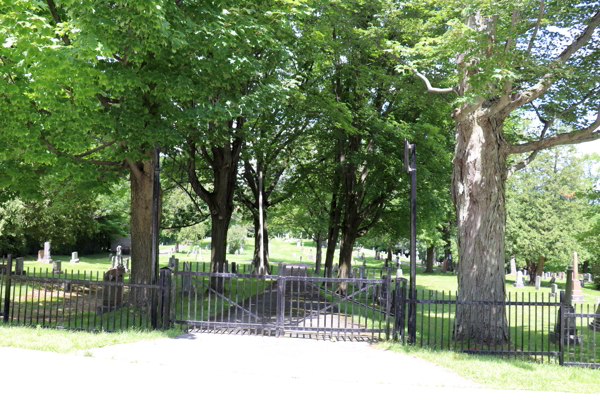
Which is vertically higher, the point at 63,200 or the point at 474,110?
the point at 474,110

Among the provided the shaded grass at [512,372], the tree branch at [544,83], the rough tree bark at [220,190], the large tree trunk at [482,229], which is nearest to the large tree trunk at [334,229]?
the rough tree bark at [220,190]

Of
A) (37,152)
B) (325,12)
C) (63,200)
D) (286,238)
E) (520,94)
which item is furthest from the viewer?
(286,238)

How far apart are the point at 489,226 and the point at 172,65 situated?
8.21 metres

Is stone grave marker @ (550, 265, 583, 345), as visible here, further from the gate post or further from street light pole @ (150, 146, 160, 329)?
street light pole @ (150, 146, 160, 329)

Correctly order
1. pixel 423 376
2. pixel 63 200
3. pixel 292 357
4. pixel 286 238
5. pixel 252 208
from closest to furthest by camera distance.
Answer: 1. pixel 423 376
2. pixel 292 357
3. pixel 63 200
4. pixel 252 208
5. pixel 286 238

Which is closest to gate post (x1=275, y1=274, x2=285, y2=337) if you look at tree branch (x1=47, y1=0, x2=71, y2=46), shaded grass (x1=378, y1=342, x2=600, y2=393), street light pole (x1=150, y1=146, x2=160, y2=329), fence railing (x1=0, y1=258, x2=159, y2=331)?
shaded grass (x1=378, y1=342, x2=600, y2=393)

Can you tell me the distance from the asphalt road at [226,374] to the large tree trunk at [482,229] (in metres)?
2.55

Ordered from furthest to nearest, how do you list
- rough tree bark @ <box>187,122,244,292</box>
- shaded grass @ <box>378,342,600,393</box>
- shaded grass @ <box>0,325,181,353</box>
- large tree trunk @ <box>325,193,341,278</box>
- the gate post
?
large tree trunk @ <box>325,193,341,278</box> → rough tree bark @ <box>187,122,244,292</box> → the gate post → shaded grass @ <box>0,325,181,353</box> → shaded grass @ <box>378,342,600,393</box>

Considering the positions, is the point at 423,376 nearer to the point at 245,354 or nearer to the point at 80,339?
the point at 245,354

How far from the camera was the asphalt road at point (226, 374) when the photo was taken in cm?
608

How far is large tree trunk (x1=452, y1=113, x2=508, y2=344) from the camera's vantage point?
10.3m

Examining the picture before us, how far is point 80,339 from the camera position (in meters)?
8.67

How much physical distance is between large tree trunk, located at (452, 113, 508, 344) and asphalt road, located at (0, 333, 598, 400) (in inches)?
100

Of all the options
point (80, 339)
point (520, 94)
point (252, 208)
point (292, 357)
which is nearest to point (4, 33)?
point (80, 339)
